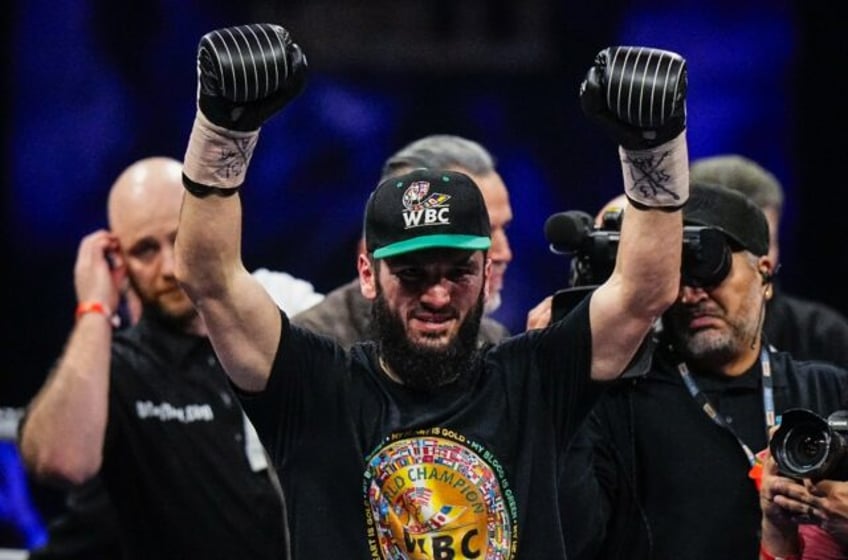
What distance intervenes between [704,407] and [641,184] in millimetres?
614

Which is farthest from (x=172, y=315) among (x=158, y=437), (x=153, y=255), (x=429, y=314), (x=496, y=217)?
(x=429, y=314)

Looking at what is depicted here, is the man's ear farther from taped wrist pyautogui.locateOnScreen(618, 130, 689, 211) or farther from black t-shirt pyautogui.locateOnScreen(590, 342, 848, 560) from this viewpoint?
black t-shirt pyautogui.locateOnScreen(590, 342, 848, 560)

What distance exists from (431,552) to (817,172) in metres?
3.13

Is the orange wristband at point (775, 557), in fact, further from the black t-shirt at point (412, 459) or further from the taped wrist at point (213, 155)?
the taped wrist at point (213, 155)

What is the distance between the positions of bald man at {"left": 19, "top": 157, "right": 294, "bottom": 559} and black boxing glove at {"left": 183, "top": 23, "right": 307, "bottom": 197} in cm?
113

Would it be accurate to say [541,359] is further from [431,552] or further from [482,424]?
[431,552]

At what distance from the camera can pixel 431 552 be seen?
267 cm

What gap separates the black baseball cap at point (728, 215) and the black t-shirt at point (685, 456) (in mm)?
222

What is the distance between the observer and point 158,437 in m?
3.67

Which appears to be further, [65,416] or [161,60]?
[161,60]

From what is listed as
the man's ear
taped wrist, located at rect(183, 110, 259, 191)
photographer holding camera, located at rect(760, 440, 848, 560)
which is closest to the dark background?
photographer holding camera, located at rect(760, 440, 848, 560)

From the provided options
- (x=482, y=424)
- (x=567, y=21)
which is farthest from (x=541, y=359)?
(x=567, y=21)

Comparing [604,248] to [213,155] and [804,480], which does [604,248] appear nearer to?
[804,480]

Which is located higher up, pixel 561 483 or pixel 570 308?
pixel 570 308
